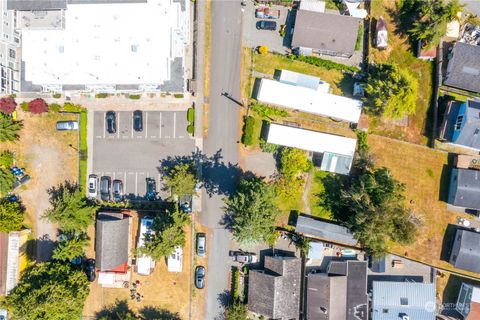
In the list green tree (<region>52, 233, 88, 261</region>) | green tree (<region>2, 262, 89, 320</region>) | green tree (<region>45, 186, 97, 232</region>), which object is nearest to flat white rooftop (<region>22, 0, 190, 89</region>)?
green tree (<region>45, 186, 97, 232</region>)

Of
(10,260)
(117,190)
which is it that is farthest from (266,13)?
(10,260)

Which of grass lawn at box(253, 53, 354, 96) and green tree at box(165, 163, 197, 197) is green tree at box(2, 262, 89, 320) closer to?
green tree at box(165, 163, 197, 197)

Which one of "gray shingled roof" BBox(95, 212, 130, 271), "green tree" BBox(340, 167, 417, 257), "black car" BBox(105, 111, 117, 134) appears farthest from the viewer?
"black car" BBox(105, 111, 117, 134)

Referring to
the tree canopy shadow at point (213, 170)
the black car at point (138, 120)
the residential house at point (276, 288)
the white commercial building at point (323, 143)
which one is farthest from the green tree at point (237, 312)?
the black car at point (138, 120)

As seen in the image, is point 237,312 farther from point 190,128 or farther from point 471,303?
point 471,303

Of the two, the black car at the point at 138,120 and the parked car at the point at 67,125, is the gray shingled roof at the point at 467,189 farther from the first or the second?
the parked car at the point at 67,125

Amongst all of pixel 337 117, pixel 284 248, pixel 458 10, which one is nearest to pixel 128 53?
pixel 337 117
